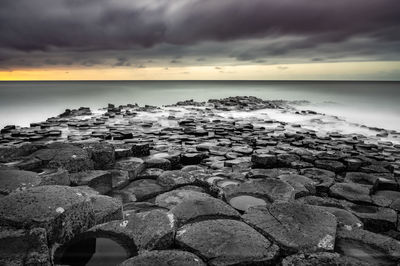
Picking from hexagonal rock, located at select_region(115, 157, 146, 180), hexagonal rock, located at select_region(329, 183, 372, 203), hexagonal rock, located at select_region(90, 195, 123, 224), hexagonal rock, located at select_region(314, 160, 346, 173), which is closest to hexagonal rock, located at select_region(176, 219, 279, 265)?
hexagonal rock, located at select_region(90, 195, 123, 224)

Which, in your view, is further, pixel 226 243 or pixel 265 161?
pixel 265 161

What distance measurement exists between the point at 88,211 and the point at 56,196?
293 millimetres

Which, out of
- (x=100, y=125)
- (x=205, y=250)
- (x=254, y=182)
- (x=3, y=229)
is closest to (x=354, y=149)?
(x=254, y=182)

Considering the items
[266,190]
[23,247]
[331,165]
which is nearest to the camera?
[23,247]

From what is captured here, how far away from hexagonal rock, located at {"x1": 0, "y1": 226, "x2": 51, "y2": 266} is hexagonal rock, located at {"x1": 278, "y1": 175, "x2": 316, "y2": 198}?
295cm

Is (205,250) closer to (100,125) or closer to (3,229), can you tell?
(3,229)

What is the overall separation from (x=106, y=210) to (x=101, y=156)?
1972 millimetres

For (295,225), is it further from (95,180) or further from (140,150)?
(140,150)

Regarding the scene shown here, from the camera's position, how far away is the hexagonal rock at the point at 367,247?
2470 mm

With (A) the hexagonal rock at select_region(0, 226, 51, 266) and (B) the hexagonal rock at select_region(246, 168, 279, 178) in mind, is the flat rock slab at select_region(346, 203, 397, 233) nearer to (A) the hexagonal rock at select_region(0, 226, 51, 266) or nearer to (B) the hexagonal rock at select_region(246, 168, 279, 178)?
(B) the hexagonal rock at select_region(246, 168, 279, 178)

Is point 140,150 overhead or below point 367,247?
overhead

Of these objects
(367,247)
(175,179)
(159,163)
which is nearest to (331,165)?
(367,247)

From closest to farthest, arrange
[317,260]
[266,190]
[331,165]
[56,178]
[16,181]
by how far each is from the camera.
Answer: [317,260] → [16,181] → [56,178] → [266,190] → [331,165]

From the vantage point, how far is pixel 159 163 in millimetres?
5023
